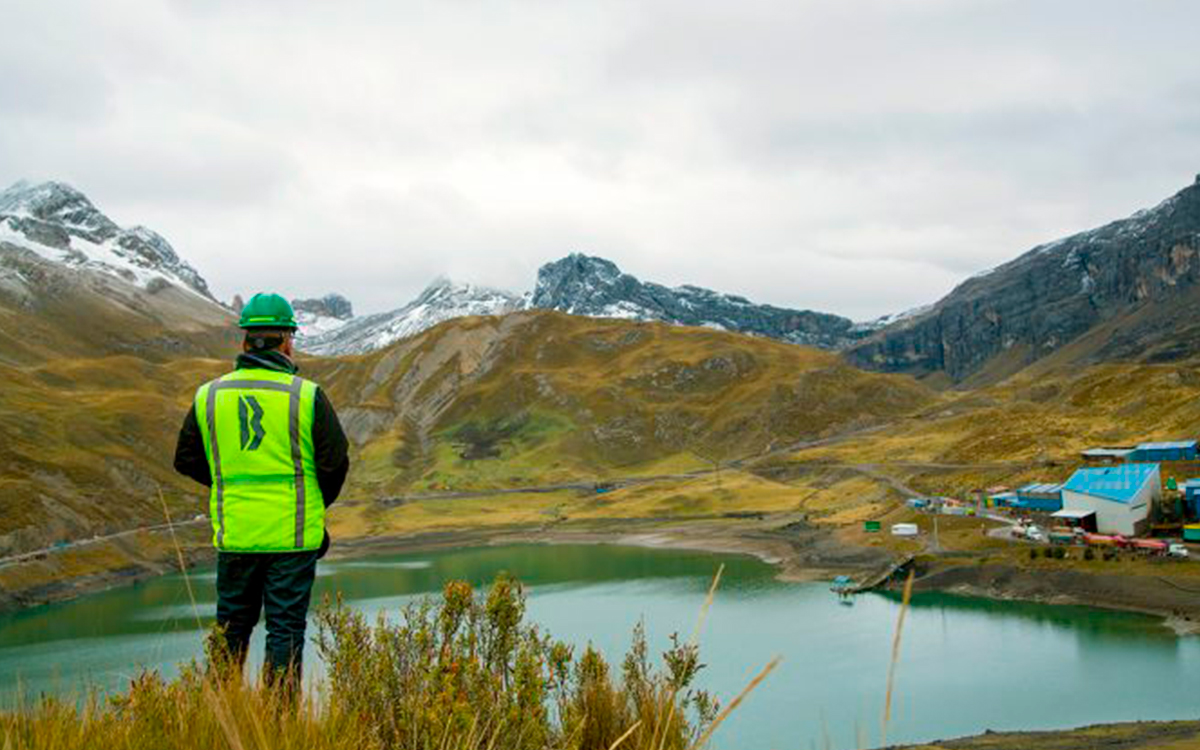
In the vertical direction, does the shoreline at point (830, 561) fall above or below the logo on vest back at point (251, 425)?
below

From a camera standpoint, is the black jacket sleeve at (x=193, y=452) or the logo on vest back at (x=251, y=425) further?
the black jacket sleeve at (x=193, y=452)

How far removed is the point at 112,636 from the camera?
6838 cm

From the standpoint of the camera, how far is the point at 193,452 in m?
6.03

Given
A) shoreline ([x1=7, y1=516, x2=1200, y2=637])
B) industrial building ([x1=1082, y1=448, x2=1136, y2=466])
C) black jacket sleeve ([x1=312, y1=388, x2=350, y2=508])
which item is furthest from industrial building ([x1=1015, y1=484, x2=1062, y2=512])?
black jacket sleeve ([x1=312, y1=388, x2=350, y2=508])

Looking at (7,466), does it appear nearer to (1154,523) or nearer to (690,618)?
(690,618)

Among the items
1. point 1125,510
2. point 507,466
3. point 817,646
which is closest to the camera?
point 817,646

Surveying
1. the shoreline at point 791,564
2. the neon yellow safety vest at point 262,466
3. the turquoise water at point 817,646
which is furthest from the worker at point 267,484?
the shoreline at point 791,564

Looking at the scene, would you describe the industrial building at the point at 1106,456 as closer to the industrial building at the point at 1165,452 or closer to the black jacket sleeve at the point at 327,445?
the industrial building at the point at 1165,452

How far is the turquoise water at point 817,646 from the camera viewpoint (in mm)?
41344

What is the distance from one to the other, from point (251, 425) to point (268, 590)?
3.57ft

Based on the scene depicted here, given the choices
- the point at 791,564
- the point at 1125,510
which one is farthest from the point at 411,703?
the point at 791,564

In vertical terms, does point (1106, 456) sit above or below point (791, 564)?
above

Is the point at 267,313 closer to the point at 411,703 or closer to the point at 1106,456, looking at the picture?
the point at 411,703

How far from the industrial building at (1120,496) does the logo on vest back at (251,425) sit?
80.1 metres
